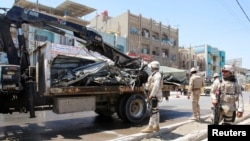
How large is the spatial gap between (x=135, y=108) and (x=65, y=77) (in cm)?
264

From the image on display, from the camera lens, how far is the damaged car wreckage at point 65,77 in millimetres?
7652

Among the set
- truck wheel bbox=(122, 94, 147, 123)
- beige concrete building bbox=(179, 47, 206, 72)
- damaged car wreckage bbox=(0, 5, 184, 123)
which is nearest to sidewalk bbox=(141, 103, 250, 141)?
truck wheel bbox=(122, 94, 147, 123)

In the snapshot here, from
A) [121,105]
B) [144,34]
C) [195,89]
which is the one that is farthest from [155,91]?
[144,34]

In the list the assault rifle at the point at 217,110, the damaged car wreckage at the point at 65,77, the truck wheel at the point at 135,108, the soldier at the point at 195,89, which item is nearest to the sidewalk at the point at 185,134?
the soldier at the point at 195,89

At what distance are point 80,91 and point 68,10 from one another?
29.9m

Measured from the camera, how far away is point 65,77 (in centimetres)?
882

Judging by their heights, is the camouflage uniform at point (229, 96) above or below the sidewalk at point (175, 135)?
above

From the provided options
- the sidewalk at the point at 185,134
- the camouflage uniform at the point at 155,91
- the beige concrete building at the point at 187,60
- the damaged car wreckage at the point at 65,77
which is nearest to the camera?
the sidewalk at the point at 185,134

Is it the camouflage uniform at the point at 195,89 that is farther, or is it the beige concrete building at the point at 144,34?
the beige concrete building at the point at 144,34

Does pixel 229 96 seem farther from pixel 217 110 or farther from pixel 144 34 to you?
pixel 144 34

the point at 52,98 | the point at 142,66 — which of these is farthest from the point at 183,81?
the point at 52,98

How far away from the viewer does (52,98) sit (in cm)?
811

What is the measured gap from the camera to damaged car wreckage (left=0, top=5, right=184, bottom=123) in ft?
25.1

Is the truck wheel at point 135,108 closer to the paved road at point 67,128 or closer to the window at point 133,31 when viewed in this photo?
the paved road at point 67,128
